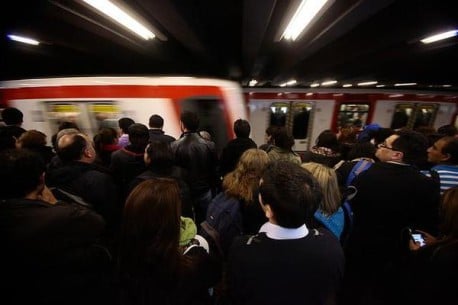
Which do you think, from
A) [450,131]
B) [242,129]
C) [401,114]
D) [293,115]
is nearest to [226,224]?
[242,129]

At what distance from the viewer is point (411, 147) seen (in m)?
1.86

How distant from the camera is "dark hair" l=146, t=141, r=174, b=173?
1.99 metres

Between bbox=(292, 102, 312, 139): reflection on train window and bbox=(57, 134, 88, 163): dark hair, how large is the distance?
884 cm

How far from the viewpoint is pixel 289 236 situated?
1.06 meters

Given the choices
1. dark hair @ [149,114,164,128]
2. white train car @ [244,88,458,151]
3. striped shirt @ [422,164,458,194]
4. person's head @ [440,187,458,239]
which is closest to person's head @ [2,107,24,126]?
dark hair @ [149,114,164,128]

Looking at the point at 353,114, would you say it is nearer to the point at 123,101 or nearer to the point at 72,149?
the point at 123,101

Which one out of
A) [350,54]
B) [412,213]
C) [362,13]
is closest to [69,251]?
[412,213]

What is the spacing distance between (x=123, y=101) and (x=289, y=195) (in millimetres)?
3921

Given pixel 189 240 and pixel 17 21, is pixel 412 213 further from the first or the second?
pixel 17 21

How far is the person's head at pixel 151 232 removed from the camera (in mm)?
1090

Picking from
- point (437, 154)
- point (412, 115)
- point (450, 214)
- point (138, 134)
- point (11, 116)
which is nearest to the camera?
point (450, 214)

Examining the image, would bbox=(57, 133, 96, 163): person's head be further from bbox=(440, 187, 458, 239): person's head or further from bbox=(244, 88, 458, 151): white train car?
bbox=(244, 88, 458, 151): white train car

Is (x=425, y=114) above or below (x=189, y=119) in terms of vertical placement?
below

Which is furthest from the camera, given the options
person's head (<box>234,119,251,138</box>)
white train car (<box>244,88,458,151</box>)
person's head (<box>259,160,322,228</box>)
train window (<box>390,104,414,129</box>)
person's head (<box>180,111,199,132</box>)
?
train window (<box>390,104,414,129</box>)
